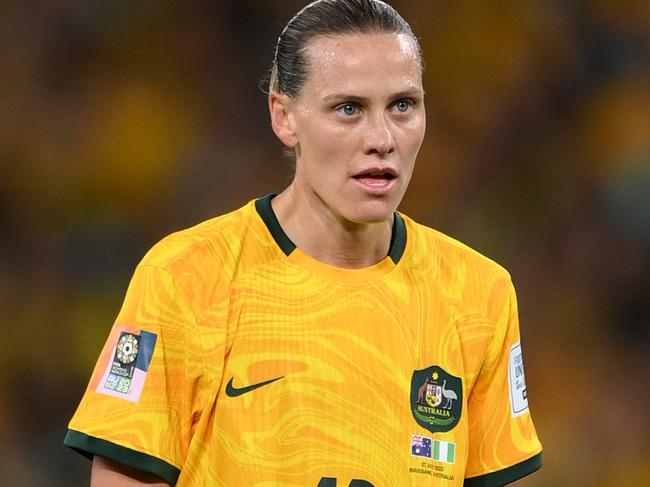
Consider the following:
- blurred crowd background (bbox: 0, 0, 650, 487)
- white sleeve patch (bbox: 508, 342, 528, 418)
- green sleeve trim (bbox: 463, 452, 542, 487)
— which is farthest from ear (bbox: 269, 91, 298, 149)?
blurred crowd background (bbox: 0, 0, 650, 487)

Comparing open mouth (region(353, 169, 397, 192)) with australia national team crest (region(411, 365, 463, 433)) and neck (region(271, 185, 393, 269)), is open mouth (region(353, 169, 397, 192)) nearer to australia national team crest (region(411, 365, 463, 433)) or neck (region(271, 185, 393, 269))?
neck (region(271, 185, 393, 269))

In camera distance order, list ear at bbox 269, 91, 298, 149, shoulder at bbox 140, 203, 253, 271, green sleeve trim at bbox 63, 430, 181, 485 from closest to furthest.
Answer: green sleeve trim at bbox 63, 430, 181, 485 → shoulder at bbox 140, 203, 253, 271 → ear at bbox 269, 91, 298, 149

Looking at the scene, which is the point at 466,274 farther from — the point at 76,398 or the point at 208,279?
the point at 76,398

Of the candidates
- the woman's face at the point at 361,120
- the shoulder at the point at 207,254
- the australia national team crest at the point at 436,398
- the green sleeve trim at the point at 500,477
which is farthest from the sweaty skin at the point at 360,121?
the green sleeve trim at the point at 500,477

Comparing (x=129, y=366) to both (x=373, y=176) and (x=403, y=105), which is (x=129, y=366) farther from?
(x=403, y=105)

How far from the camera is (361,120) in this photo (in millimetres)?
2385

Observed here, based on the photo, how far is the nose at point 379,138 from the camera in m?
2.36

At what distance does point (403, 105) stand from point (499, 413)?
61cm

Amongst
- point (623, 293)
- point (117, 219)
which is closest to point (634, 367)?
point (623, 293)

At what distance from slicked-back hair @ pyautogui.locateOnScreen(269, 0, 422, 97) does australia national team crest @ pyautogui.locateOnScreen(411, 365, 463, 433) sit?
55 centimetres

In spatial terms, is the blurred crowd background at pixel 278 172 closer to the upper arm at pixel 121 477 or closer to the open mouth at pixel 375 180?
the upper arm at pixel 121 477

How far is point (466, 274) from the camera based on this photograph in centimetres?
259

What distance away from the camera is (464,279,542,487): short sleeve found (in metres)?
2.55

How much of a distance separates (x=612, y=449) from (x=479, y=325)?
73.6 inches
